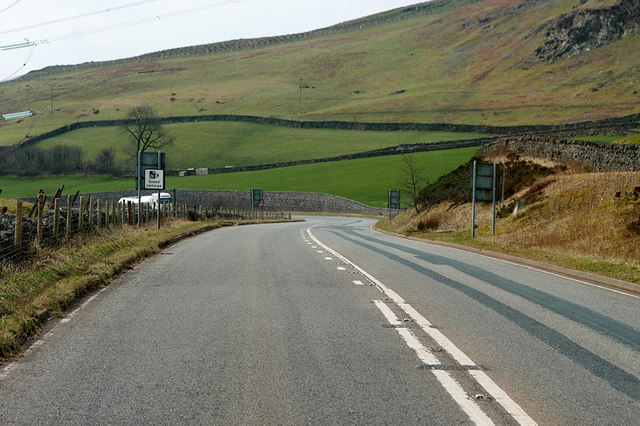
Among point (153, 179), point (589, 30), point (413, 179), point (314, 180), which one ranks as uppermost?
point (589, 30)

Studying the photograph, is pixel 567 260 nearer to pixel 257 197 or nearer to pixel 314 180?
pixel 257 197

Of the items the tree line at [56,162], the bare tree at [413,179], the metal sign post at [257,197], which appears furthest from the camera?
the tree line at [56,162]

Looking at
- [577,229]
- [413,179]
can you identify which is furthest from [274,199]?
[577,229]

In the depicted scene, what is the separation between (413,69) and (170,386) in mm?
199552

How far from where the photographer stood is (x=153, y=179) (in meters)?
32.5

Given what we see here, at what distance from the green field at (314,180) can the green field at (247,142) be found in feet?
24.6

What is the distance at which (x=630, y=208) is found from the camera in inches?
867

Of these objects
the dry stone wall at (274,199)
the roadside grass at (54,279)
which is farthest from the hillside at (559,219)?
the dry stone wall at (274,199)

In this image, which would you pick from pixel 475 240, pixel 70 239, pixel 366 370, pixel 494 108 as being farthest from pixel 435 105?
pixel 366 370

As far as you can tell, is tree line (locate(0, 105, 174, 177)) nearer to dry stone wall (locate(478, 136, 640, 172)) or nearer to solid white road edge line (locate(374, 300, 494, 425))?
dry stone wall (locate(478, 136, 640, 172))

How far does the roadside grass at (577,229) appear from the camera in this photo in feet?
59.3

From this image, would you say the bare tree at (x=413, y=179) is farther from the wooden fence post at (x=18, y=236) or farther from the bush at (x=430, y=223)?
the wooden fence post at (x=18, y=236)

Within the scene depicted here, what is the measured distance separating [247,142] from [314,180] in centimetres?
3356

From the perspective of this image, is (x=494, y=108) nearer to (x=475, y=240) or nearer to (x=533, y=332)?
(x=475, y=240)
